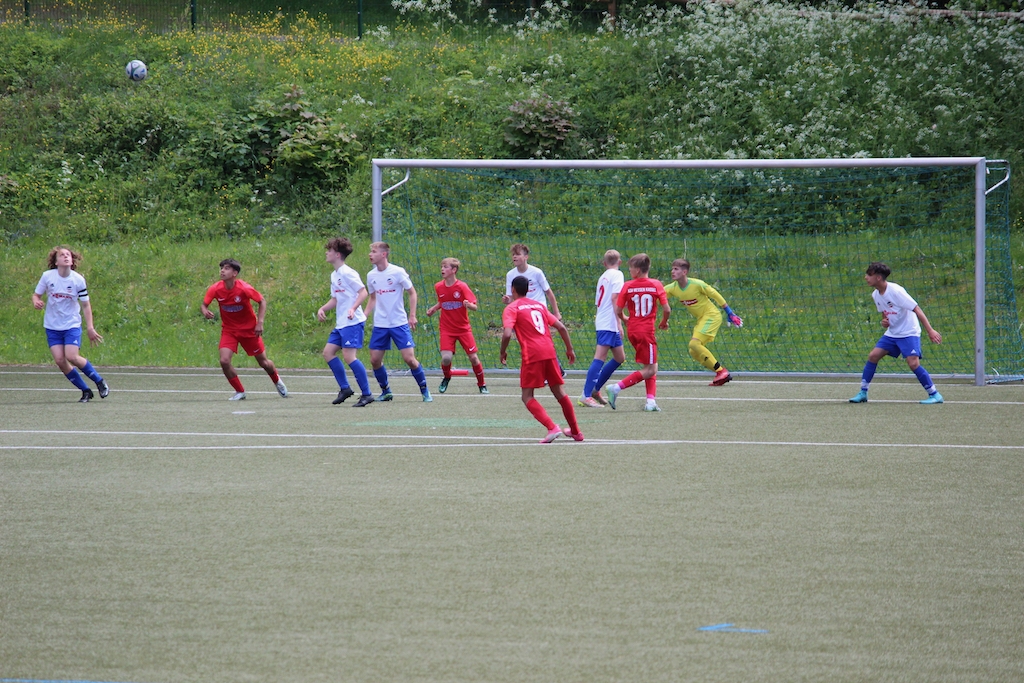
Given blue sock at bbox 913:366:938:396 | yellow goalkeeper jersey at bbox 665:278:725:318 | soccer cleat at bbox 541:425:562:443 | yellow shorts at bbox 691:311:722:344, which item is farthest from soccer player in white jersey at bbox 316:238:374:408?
blue sock at bbox 913:366:938:396

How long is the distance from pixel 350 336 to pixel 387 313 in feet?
1.80

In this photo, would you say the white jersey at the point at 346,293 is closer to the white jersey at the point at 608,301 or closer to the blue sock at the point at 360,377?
the blue sock at the point at 360,377

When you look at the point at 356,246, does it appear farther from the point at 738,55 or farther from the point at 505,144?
the point at 738,55

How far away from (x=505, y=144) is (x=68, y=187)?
29.2 feet

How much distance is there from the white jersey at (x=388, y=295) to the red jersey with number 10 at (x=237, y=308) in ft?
4.47

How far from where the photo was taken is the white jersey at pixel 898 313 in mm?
12328

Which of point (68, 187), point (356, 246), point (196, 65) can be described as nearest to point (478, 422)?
Answer: point (356, 246)

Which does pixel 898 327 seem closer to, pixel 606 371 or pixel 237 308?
pixel 606 371

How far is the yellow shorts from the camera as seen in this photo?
1473 cm

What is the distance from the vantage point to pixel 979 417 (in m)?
11.1

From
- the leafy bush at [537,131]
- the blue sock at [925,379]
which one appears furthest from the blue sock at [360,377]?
the leafy bush at [537,131]

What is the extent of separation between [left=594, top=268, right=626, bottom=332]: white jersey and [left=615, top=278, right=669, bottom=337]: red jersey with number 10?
1.74 feet

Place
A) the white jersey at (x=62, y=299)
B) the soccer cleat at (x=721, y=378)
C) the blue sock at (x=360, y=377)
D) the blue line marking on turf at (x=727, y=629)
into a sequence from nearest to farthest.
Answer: the blue line marking on turf at (x=727, y=629)
the blue sock at (x=360, y=377)
the white jersey at (x=62, y=299)
the soccer cleat at (x=721, y=378)

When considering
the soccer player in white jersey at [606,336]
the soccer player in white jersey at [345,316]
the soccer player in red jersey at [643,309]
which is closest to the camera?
the soccer player in red jersey at [643,309]
